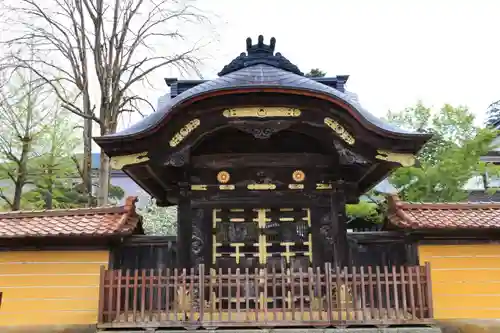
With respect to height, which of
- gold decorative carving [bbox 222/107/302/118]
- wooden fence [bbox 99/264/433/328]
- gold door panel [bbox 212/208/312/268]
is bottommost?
wooden fence [bbox 99/264/433/328]

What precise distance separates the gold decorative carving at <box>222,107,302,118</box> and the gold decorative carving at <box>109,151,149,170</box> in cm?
153

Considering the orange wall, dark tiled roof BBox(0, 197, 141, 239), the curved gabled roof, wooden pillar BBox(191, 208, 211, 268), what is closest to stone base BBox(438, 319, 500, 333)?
the curved gabled roof

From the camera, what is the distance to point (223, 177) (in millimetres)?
8688

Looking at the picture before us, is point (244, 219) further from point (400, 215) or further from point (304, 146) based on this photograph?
point (400, 215)

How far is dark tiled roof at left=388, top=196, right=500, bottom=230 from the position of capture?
779 cm

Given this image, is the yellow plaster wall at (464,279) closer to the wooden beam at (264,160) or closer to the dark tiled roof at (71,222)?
the wooden beam at (264,160)

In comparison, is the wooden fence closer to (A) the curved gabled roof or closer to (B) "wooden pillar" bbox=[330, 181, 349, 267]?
(B) "wooden pillar" bbox=[330, 181, 349, 267]

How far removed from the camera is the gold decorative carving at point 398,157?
723cm

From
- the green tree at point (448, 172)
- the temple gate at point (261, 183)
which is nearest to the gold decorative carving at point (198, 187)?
the temple gate at point (261, 183)

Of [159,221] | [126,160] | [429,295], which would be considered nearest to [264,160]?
[126,160]

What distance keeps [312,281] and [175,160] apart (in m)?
2.91

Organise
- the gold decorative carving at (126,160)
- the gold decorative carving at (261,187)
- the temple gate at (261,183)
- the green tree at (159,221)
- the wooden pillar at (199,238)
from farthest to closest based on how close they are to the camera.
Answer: the green tree at (159,221)
the gold decorative carving at (261,187)
the wooden pillar at (199,238)
the temple gate at (261,183)
the gold decorative carving at (126,160)

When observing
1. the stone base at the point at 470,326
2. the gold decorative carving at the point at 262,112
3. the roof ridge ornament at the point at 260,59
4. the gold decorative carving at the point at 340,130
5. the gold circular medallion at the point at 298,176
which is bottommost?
the stone base at the point at 470,326

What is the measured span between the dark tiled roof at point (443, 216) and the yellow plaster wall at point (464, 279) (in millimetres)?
496
